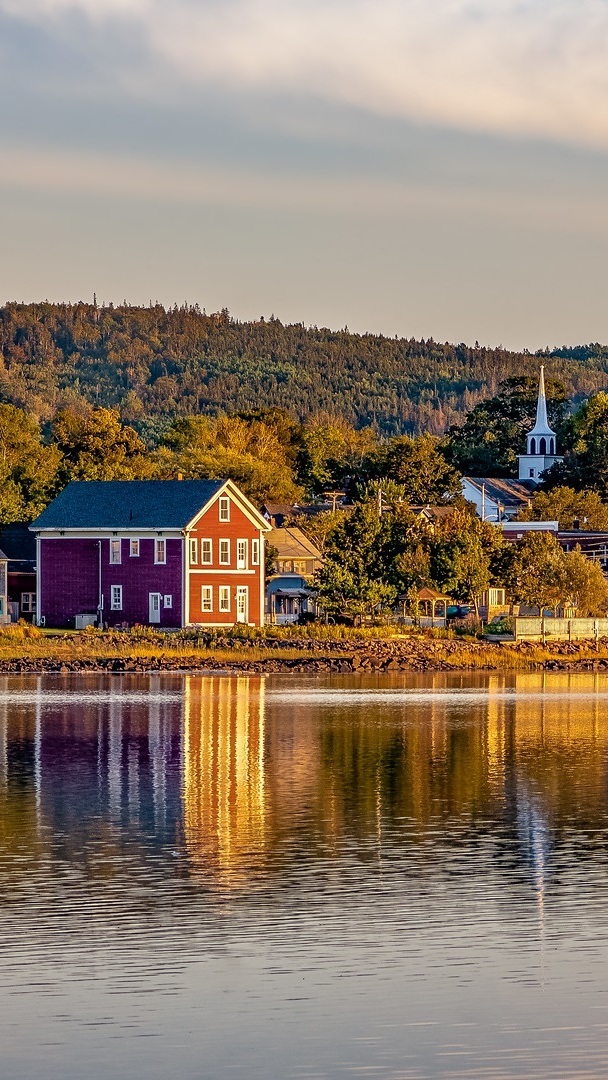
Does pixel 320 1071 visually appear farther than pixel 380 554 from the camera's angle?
No

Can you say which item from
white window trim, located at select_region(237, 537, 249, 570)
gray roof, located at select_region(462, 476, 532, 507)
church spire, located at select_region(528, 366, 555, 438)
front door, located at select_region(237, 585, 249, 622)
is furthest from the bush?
church spire, located at select_region(528, 366, 555, 438)

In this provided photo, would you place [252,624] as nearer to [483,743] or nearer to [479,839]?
[483,743]

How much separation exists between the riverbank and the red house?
12.9 ft

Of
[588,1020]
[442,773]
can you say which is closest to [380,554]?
[442,773]

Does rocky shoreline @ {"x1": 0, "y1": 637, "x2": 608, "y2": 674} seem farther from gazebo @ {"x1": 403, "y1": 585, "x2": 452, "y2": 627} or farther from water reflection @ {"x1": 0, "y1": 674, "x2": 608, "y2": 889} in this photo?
water reflection @ {"x1": 0, "y1": 674, "x2": 608, "y2": 889}

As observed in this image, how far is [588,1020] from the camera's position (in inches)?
720

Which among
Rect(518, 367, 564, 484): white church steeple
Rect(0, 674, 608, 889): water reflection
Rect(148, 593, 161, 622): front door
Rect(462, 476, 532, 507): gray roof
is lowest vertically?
Rect(0, 674, 608, 889): water reflection

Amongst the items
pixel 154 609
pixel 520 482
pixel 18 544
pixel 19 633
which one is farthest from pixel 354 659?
pixel 520 482

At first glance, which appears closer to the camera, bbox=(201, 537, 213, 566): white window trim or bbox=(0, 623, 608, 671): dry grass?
bbox=(0, 623, 608, 671): dry grass

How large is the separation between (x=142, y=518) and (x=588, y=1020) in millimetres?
74475

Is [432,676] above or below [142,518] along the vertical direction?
below

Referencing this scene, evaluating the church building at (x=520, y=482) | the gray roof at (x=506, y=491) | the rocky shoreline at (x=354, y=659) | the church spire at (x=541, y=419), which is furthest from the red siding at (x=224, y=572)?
the church spire at (x=541, y=419)

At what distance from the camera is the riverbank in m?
79.7

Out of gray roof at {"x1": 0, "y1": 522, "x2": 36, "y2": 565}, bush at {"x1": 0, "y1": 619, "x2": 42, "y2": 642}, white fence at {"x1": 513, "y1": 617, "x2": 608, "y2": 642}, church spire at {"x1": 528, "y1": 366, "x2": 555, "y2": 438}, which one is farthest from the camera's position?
church spire at {"x1": 528, "y1": 366, "x2": 555, "y2": 438}
